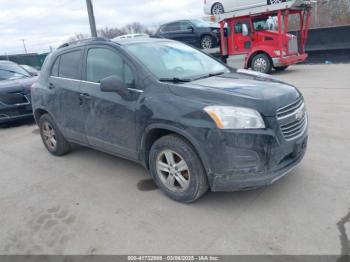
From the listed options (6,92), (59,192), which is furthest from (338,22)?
(59,192)

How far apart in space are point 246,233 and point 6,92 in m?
6.87

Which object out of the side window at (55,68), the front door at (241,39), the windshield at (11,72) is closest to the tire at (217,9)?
the front door at (241,39)

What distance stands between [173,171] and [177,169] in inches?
2.7

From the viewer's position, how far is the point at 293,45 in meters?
12.4

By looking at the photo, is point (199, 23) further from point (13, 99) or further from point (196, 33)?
point (13, 99)

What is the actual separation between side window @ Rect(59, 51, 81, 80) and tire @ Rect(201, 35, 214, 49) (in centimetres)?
1160

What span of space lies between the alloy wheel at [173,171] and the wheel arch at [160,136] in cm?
20

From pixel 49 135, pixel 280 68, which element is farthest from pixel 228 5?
pixel 49 135

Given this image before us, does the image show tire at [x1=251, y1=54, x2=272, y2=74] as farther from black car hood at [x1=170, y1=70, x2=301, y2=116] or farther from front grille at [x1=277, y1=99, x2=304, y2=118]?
front grille at [x1=277, y1=99, x2=304, y2=118]

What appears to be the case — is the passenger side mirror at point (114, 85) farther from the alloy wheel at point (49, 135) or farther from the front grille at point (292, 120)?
the alloy wheel at point (49, 135)

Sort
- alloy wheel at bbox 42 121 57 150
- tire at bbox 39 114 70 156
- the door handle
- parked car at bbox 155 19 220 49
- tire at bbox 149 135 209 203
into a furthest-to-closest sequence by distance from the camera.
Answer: parked car at bbox 155 19 220 49 < alloy wheel at bbox 42 121 57 150 < tire at bbox 39 114 70 156 < the door handle < tire at bbox 149 135 209 203

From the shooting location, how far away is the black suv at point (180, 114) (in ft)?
9.68

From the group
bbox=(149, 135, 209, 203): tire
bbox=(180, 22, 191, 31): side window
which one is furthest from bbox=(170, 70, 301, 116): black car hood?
bbox=(180, 22, 191, 31): side window

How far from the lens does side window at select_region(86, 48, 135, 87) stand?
372 cm
